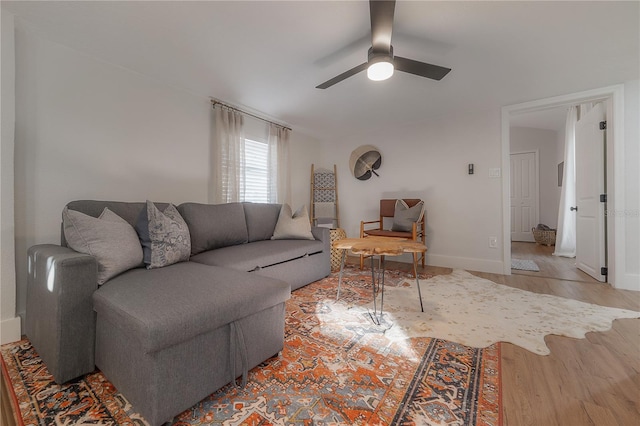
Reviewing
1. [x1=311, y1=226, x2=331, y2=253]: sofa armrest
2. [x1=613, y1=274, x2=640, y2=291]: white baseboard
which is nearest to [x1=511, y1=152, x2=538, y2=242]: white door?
[x1=613, y1=274, x2=640, y2=291]: white baseboard

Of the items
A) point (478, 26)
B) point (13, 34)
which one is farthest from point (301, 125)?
point (13, 34)

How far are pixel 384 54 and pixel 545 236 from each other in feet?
19.5

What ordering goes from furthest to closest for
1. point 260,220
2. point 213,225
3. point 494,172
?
point 494,172
point 260,220
point 213,225

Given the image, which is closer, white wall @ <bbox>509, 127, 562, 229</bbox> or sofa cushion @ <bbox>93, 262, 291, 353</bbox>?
sofa cushion @ <bbox>93, 262, 291, 353</bbox>

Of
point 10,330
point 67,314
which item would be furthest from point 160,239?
point 10,330

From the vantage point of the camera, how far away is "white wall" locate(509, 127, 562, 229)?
5.74 m

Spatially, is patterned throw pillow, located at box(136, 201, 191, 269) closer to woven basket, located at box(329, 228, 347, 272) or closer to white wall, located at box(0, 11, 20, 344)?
white wall, located at box(0, 11, 20, 344)

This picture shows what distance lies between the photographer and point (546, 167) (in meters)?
5.88

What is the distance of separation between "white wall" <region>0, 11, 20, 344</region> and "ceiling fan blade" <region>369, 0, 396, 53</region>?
7.92 feet

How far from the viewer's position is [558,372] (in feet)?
4.45

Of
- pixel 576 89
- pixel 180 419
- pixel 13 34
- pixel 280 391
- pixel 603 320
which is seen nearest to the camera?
pixel 180 419

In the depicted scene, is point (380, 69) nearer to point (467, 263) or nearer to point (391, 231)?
point (391, 231)

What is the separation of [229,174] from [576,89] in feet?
13.6

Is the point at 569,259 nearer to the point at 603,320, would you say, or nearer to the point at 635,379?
the point at 603,320
